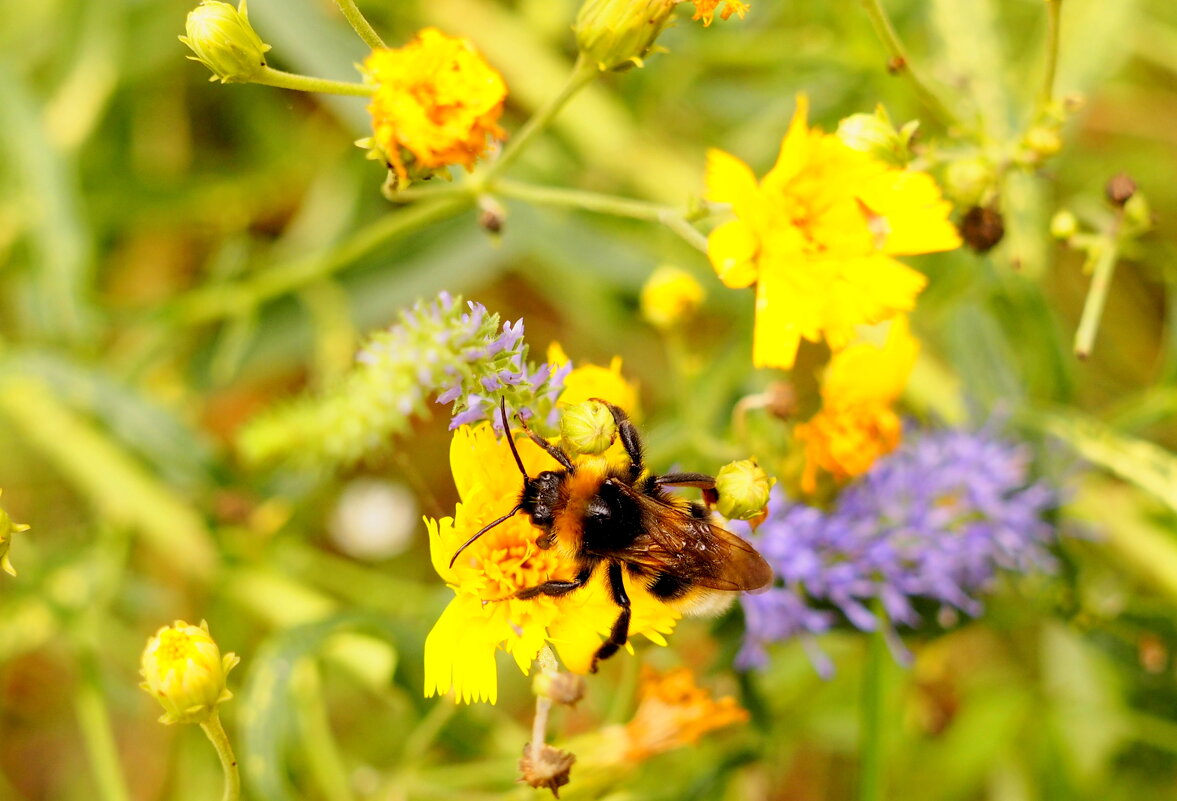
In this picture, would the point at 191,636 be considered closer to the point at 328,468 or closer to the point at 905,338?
the point at 328,468

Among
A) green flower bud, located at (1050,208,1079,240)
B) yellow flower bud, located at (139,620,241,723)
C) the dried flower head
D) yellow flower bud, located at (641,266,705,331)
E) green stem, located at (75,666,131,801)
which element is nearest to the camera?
yellow flower bud, located at (139,620,241,723)

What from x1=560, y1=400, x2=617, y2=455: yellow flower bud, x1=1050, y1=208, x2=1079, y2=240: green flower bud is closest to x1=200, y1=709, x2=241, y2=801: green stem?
x1=560, y1=400, x2=617, y2=455: yellow flower bud

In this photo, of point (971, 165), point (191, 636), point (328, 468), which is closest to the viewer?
point (191, 636)

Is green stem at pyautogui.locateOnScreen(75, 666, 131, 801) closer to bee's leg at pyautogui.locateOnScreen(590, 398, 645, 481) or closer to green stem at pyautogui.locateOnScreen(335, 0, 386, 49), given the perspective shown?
bee's leg at pyautogui.locateOnScreen(590, 398, 645, 481)

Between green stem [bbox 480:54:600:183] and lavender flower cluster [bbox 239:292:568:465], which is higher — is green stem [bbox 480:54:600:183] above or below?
above

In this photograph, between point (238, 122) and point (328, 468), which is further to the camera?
point (238, 122)

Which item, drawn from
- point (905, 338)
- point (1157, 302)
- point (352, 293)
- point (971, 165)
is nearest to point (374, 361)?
point (905, 338)

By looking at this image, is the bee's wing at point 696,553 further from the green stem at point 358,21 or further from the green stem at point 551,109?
the green stem at point 358,21

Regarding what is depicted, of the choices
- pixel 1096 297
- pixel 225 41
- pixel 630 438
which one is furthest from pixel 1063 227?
pixel 225 41
